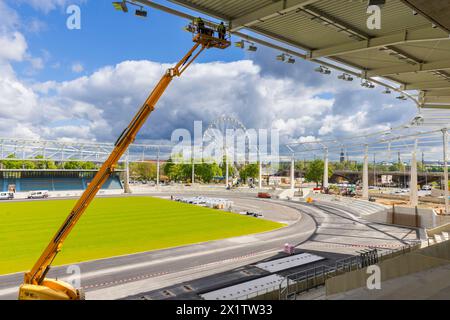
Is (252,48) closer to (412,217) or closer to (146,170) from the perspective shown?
(412,217)

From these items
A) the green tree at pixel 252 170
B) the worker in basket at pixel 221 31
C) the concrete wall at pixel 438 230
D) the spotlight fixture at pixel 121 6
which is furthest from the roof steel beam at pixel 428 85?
the green tree at pixel 252 170

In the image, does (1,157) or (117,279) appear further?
(1,157)

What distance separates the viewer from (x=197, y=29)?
11641 mm

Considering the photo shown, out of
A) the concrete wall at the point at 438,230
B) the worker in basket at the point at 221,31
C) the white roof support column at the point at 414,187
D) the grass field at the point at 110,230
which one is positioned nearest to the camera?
the worker in basket at the point at 221,31

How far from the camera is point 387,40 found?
14.4m

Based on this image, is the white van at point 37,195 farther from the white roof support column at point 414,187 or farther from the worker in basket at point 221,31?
the white roof support column at point 414,187

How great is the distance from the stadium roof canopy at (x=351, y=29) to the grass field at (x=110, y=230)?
62.6 ft

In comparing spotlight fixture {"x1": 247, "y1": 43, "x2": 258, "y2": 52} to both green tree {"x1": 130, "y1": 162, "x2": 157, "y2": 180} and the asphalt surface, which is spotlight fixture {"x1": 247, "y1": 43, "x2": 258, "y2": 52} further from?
green tree {"x1": 130, "y1": 162, "x2": 157, "y2": 180}

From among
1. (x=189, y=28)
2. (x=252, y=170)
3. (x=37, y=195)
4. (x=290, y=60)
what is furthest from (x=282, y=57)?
(x=252, y=170)

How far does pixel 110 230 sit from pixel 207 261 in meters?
15.3

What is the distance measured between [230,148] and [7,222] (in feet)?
255

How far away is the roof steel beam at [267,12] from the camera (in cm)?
1128
